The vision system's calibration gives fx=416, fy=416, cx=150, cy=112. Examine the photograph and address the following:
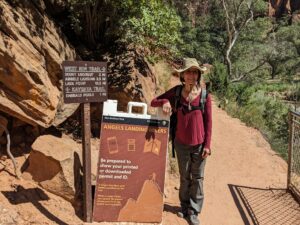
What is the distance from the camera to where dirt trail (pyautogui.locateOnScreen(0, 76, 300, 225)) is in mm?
4500

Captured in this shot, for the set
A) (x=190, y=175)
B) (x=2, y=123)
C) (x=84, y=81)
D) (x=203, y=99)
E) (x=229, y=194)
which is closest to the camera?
(x=84, y=81)

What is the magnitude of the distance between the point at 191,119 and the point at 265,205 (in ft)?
7.71

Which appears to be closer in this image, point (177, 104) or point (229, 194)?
point (177, 104)

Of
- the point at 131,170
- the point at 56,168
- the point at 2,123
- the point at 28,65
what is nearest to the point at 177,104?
the point at 131,170

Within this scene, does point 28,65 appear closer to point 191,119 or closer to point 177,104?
point 177,104

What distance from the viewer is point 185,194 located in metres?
5.02

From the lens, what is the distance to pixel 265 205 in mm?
6070

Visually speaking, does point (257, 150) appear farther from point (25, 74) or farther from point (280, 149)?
point (25, 74)

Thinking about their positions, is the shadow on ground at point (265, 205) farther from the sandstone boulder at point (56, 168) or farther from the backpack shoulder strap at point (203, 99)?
the sandstone boulder at point (56, 168)

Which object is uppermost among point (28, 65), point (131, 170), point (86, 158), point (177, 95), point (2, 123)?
point (28, 65)

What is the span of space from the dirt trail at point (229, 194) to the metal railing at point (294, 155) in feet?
0.56

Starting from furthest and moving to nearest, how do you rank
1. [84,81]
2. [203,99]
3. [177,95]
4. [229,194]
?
[229,194] < [177,95] < [203,99] < [84,81]

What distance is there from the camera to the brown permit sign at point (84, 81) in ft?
13.4

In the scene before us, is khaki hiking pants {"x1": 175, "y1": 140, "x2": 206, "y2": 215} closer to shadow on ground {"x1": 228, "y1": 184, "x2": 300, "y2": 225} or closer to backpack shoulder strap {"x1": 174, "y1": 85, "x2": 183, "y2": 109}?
backpack shoulder strap {"x1": 174, "y1": 85, "x2": 183, "y2": 109}
